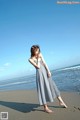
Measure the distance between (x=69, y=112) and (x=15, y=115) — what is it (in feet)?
5.59

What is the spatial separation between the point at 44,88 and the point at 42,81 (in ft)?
0.72

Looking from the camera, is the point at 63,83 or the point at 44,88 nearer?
the point at 44,88

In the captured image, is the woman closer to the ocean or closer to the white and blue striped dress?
the white and blue striped dress

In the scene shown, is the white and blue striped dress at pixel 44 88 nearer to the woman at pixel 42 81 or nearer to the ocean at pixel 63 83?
the woman at pixel 42 81

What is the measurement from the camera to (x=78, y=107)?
6664 millimetres

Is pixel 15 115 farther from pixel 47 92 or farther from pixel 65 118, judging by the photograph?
pixel 65 118

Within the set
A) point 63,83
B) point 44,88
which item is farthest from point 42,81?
point 63,83

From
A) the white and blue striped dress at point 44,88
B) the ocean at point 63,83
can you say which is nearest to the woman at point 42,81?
the white and blue striped dress at point 44,88

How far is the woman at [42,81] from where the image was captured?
6.63 metres

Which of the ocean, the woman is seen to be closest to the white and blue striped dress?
the woman

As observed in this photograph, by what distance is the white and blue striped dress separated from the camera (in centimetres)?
662

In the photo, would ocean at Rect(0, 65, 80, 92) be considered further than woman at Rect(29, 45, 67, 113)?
Yes

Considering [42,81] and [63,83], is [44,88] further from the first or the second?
[63,83]

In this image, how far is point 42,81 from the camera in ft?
22.0
